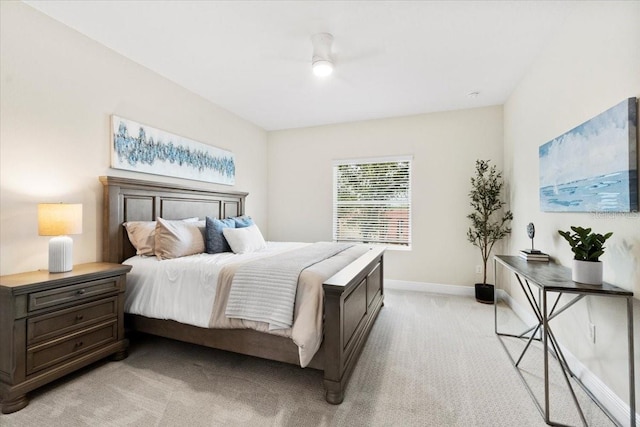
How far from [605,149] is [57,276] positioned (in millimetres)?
3615

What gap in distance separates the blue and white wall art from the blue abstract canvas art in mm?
3703

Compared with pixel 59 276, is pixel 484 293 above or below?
below

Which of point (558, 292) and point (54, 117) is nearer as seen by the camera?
point (558, 292)

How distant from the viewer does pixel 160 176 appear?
3178mm

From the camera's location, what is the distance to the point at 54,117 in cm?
229

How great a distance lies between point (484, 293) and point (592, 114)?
8.21ft

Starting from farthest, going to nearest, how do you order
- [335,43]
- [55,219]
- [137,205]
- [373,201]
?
[373,201] < [137,205] < [335,43] < [55,219]

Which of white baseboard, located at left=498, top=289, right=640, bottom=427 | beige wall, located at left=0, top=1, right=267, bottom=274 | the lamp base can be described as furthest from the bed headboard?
white baseboard, located at left=498, top=289, right=640, bottom=427

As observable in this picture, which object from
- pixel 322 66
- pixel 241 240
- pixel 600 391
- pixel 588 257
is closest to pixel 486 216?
pixel 588 257

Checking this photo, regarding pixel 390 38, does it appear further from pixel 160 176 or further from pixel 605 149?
pixel 160 176

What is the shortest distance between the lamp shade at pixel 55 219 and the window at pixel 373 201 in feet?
11.4

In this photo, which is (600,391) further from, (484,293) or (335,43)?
(335,43)

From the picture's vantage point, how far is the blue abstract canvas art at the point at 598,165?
154 centimetres

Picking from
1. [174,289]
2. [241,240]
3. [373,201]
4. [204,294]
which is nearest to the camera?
[204,294]
